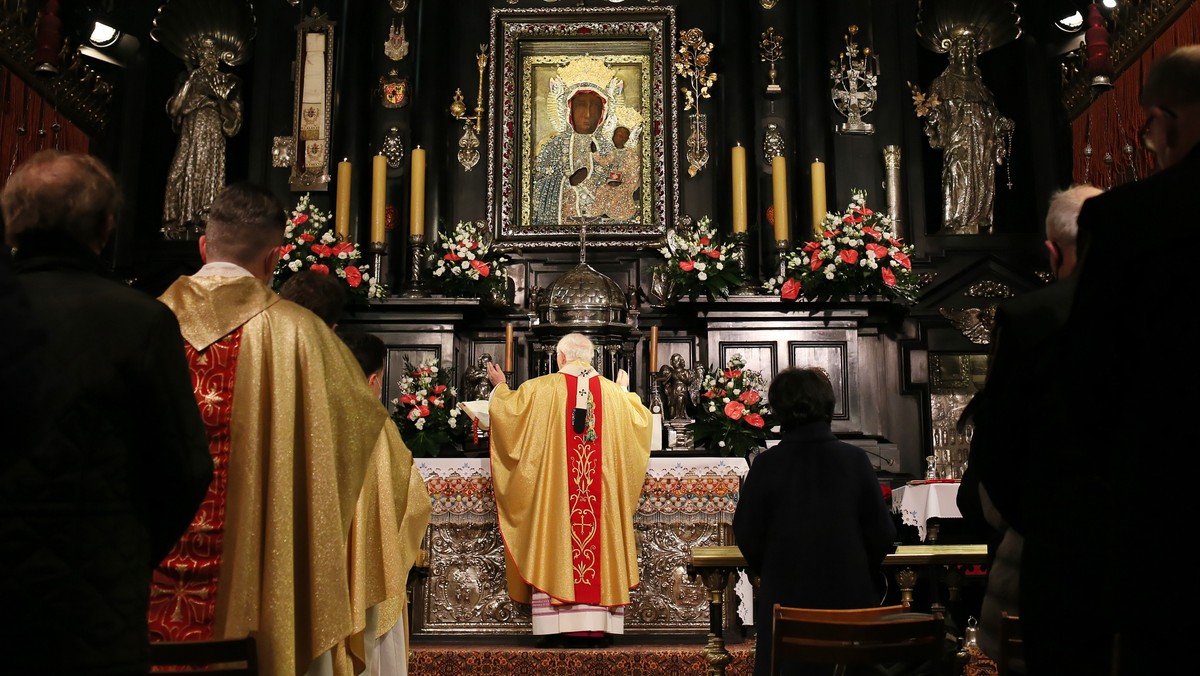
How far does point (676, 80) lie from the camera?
389 inches

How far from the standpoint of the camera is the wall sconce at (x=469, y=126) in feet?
32.2

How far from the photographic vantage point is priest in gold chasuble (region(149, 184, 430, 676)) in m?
3.03

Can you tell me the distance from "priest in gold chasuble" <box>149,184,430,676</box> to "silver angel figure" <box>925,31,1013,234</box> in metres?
7.26

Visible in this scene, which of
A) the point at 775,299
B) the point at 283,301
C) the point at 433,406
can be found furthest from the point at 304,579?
the point at 775,299

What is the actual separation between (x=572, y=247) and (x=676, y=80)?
1.69m

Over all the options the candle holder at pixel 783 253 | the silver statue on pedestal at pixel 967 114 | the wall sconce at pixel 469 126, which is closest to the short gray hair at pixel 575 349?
the candle holder at pixel 783 253

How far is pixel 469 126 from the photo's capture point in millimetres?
9828

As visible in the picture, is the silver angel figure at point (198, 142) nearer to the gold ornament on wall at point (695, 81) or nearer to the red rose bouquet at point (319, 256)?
the red rose bouquet at point (319, 256)

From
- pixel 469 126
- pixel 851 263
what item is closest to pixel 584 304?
pixel 851 263

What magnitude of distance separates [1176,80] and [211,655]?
2.27 metres

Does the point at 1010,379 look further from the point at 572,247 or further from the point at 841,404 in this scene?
the point at 572,247

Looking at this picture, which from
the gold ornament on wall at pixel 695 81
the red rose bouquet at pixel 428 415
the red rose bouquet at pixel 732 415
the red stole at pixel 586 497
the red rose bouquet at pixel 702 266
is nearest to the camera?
→ the red stole at pixel 586 497

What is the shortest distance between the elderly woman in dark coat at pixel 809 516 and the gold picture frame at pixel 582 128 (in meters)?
5.43

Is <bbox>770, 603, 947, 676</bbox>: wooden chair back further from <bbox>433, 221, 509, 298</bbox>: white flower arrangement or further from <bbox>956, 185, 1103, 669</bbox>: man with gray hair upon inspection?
<bbox>433, 221, 509, 298</bbox>: white flower arrangement
